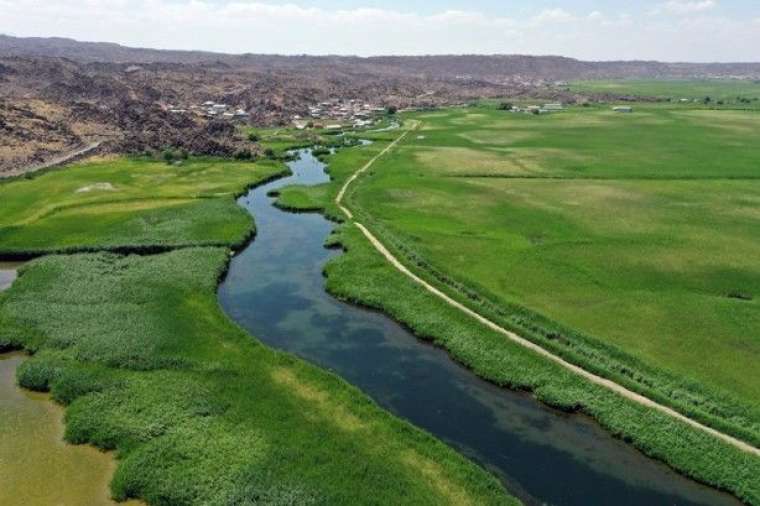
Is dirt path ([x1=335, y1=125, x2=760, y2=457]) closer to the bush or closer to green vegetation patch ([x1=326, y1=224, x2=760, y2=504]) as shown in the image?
green vegetation patch ([x1=326, y1=224, x2=760, y2=504])

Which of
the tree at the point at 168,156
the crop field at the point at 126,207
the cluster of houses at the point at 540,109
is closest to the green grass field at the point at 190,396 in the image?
the crop field at the point at 126,207

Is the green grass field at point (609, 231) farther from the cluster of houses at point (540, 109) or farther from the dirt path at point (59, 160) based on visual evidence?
the cluster of houses at point (540, 109)

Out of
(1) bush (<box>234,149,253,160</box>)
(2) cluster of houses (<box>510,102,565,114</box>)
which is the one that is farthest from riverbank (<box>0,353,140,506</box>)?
(2) cluster of houses (<box>510,102,565,114</box>)

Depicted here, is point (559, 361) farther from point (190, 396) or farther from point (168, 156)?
point (168, 156)

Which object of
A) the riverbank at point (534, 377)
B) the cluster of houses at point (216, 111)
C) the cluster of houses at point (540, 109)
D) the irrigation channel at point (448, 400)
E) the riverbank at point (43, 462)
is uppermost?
the cluster of houses at point (540, 109)

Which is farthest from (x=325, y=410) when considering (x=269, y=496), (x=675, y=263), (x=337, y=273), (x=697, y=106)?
(x=697, y=106)
